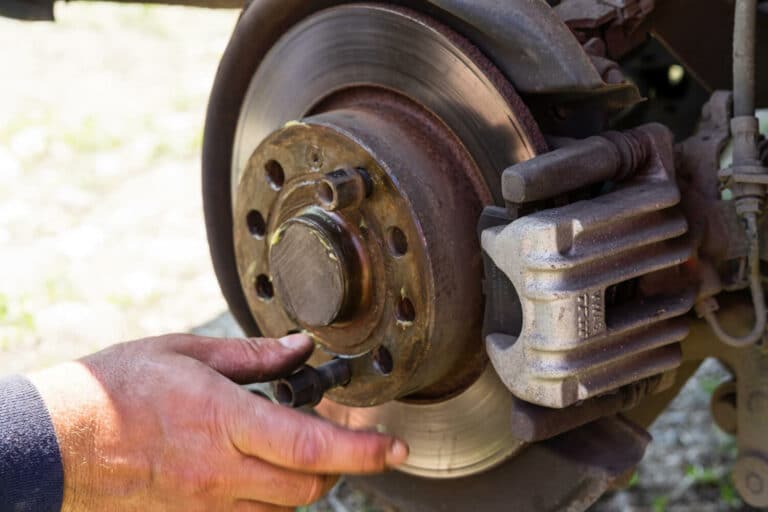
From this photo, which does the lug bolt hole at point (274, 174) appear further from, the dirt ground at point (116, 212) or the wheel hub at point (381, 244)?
the dirt ground at point (116, 212)

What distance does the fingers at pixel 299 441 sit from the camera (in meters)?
1.01

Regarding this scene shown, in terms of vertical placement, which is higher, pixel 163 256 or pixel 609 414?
pixel 609 414

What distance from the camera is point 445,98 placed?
1.11 metres

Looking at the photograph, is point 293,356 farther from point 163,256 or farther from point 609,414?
point 163,256

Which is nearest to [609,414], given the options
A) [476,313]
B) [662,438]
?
[476,313]

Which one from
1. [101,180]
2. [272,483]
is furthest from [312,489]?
[101,180]

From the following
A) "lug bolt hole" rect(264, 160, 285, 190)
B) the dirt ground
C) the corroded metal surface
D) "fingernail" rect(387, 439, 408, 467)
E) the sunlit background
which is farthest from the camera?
the sunlit background

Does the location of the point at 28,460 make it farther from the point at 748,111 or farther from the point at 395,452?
the point at 748,111

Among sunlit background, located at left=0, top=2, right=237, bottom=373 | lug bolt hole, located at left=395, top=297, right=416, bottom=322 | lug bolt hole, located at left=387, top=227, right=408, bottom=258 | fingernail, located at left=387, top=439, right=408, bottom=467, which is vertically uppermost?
lug bolt hole, located at left=387, top=227, right=408, bottom=258

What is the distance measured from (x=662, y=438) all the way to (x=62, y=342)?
4.39ft

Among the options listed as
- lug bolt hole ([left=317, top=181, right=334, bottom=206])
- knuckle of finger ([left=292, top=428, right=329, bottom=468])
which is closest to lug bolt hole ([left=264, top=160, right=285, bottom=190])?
lug bolt hole ([left=317, top=181, right=334, bottom=206])

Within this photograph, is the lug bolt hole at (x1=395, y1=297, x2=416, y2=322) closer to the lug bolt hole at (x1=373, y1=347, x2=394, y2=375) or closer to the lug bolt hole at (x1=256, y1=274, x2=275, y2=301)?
the lug bolt hole at (x1=373, y1=347, x2=394, y2=375)

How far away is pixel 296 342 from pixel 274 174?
0.22 meters

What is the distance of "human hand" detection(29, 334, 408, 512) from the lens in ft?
3.30
